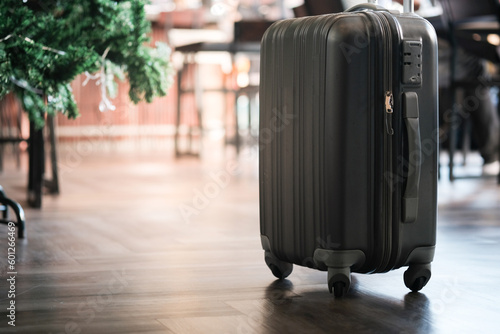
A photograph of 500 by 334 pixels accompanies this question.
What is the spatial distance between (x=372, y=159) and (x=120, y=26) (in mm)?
899

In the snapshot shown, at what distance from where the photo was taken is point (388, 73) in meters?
1.25

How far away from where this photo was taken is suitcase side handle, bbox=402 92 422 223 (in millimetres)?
1246

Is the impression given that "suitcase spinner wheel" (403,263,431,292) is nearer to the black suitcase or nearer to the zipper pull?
the black suitcase

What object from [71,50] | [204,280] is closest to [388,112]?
[204,280]

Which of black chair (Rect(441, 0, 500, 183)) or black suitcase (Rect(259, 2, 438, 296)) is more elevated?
black chair (Rect(441, 0, 500, 183))

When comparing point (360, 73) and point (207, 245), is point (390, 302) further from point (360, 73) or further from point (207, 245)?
point (207, 245)

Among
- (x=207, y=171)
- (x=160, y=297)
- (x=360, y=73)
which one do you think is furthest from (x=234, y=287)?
(x=207, y=171)

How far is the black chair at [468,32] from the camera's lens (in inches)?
127

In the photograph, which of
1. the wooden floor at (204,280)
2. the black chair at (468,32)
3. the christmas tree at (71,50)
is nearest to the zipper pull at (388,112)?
the wooden floor at (204,280)

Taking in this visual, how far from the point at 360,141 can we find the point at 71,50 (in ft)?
2.66

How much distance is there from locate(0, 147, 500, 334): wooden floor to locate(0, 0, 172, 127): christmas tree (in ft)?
1.24

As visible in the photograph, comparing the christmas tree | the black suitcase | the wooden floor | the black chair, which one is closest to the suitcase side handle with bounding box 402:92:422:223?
the black suitcase

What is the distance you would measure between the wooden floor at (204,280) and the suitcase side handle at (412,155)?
16 centimetres

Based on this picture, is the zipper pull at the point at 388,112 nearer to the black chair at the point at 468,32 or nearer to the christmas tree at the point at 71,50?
the christmas tree at the point at 71,50
